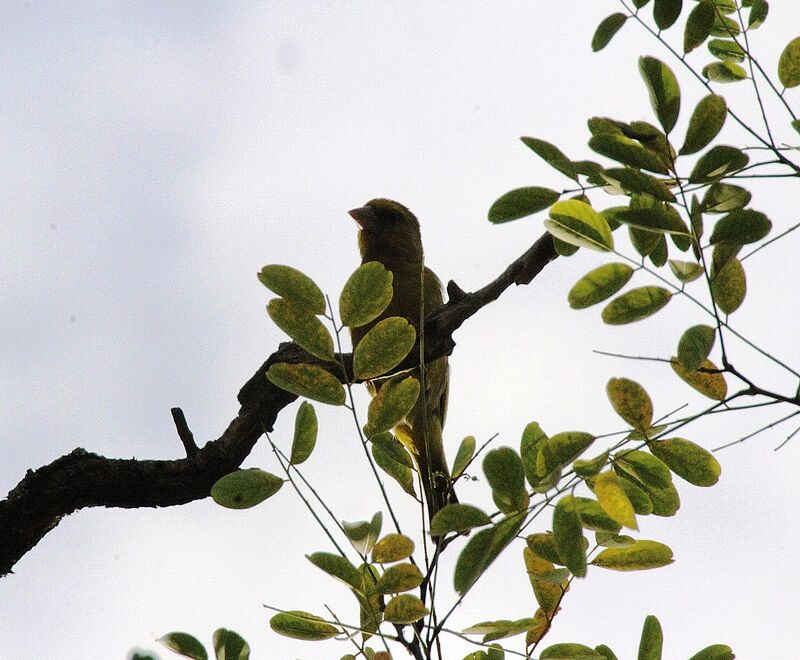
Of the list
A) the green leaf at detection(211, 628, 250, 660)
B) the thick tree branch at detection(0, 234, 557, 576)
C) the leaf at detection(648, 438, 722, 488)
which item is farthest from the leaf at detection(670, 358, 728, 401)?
the thick tree branch at detection(0, 234, 557, 576)

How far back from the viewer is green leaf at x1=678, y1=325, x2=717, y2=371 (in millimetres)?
1568

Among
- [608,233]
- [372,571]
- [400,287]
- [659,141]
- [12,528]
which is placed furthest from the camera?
[400,287]

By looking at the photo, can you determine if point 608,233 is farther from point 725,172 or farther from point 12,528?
point 12,528

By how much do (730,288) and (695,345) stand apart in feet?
0.57


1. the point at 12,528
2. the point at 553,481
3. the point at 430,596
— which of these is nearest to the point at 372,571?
the point at 430,596

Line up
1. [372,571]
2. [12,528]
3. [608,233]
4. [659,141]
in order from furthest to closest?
[12,528]
[372,571]
[659,141]
[608,233]

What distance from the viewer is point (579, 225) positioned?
5.40 ft

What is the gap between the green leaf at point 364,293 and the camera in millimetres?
1988

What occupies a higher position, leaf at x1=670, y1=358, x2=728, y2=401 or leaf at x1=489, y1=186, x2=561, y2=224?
leaf at x1=489, y1=186, x2=561, y2=224

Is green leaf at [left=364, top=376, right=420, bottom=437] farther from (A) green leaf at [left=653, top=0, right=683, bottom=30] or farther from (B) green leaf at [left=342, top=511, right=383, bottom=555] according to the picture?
(A) green leaf at [left=653, top=0, right=683, bottom=30]

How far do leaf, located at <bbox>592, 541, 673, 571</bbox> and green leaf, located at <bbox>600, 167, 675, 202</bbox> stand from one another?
2.29 feet

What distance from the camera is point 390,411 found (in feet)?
6.47

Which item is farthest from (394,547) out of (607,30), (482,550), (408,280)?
(408,280)

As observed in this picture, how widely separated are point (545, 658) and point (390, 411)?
1.90ft
